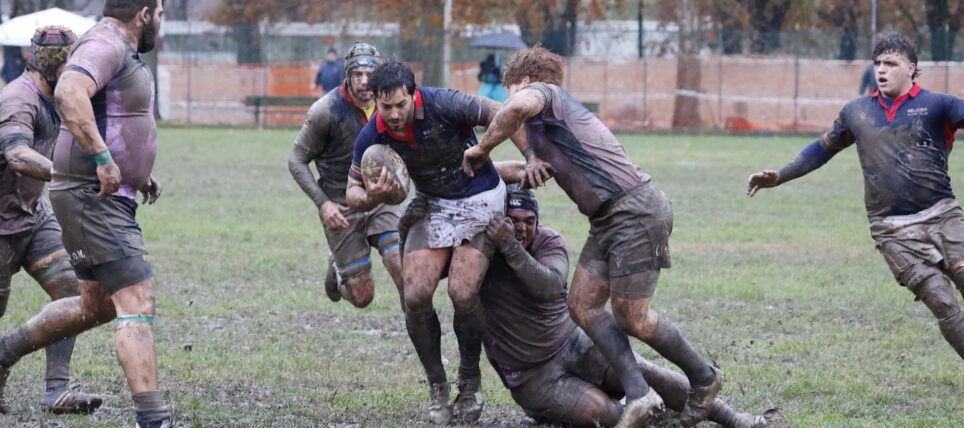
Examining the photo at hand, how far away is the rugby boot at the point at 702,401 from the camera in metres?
5.50

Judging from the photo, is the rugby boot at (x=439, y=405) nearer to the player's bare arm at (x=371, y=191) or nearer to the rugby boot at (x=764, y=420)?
the player's bare arm at (x=371, y=191)

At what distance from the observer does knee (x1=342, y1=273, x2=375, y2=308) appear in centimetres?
768

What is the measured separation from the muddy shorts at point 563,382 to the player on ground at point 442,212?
346 millimetres

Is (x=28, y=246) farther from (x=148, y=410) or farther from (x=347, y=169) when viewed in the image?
(x=347, y=169)

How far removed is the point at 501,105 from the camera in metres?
5.71

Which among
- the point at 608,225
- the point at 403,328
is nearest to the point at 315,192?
the point at 403,328

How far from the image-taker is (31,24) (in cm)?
2534

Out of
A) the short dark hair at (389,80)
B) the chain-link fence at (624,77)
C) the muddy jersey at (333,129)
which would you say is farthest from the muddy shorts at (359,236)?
the chain-link fence at (624,77)

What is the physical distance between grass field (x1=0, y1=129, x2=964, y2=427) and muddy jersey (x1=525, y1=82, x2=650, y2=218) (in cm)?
122

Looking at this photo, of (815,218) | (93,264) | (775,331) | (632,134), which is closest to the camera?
(93,264)

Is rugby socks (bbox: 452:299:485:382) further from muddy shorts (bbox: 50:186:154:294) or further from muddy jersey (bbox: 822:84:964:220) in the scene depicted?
muddy jersey (bbox: 822:84:964:220)

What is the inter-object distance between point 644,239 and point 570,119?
65cm

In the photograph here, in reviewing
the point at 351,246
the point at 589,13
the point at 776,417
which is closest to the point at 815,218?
the point at 351,246

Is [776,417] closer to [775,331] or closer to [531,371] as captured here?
[531,371]
